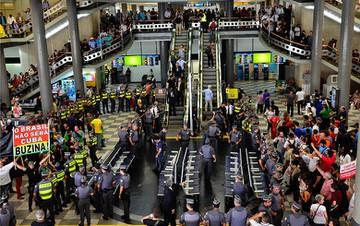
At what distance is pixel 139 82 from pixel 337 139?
25247mm

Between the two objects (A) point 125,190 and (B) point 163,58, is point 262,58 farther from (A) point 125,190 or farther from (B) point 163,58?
(A) point 125,190

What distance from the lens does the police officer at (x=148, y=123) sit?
830 inches

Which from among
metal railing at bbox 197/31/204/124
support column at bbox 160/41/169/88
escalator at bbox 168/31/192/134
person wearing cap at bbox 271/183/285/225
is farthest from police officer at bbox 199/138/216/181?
support column at bbox 160/41/169/88

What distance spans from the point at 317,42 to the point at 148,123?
33.7 feet

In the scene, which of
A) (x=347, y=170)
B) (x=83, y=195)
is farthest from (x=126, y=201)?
(x=347, y=170)

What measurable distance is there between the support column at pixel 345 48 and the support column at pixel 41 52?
14214mm

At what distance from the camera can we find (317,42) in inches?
991

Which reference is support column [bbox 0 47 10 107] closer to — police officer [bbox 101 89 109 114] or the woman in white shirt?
police officer [bbox 101 89 109 114]

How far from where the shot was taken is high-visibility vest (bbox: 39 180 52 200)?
12.4 meters

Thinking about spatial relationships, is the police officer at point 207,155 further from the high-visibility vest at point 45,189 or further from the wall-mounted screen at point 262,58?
the wall-mounted screen at point 262,58

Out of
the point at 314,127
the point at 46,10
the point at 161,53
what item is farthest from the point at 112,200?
the point at 161,53

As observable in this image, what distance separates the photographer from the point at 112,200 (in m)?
13.5

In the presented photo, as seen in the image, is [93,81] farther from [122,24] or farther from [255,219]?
[255,219]

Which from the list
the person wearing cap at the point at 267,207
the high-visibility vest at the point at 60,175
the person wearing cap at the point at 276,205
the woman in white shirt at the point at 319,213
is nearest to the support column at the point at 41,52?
the high-visibility vest at the point at 60,175
